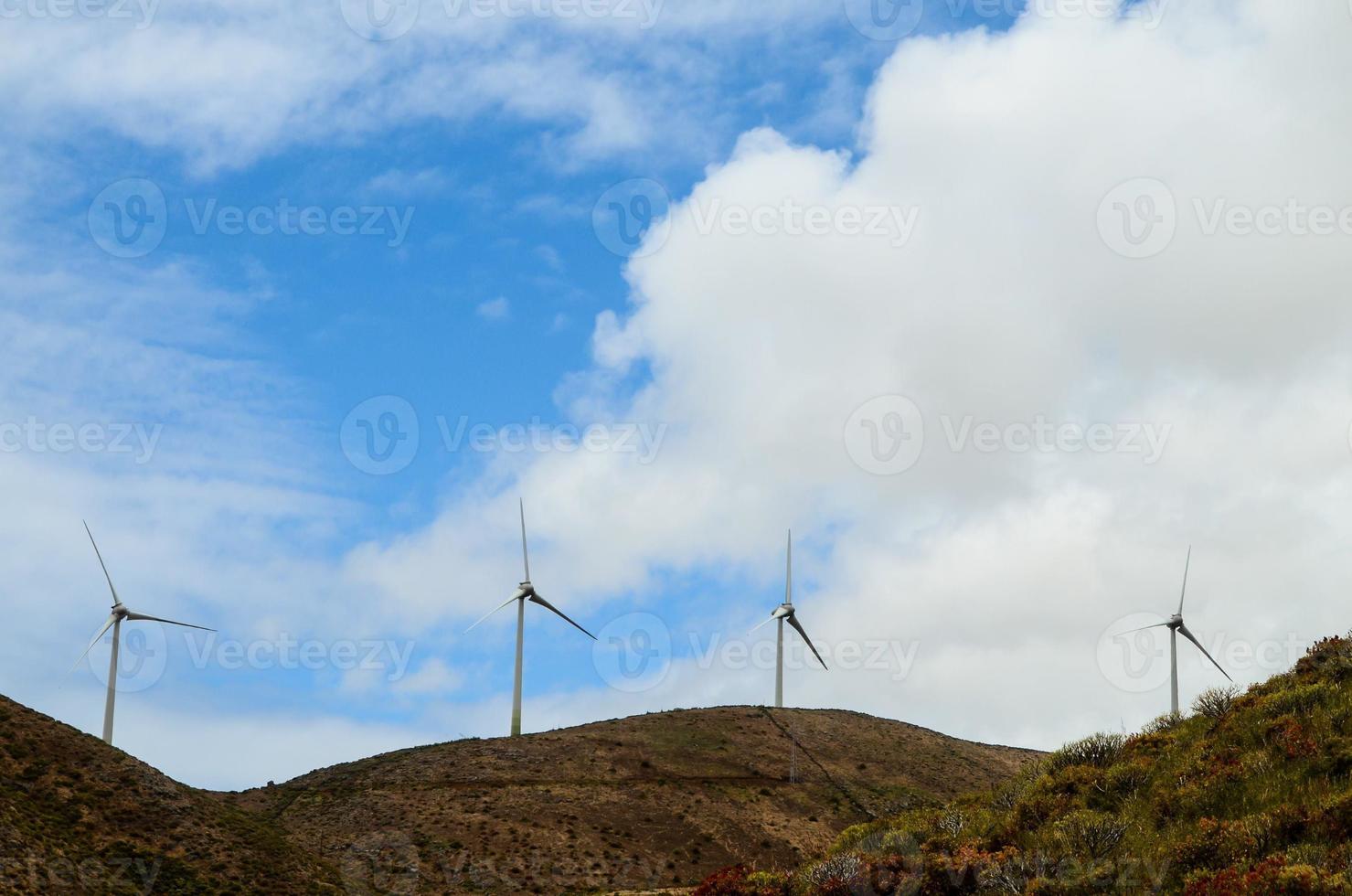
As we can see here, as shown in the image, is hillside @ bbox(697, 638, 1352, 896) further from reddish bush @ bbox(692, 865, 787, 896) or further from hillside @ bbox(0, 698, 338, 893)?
hillside @ bbox(0, 698, 338, 893)

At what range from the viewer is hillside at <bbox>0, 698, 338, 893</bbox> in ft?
206

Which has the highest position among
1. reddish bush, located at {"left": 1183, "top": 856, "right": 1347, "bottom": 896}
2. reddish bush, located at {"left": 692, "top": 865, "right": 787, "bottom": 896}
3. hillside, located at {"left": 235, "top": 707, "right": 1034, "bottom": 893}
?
hillside, located at {"left": 235, "top": 707, "right": 1034, "bottom": 893}

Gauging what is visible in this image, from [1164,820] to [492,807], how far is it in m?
65.1

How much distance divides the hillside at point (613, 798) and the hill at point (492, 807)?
20cm

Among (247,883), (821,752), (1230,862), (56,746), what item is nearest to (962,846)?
(1230,862)

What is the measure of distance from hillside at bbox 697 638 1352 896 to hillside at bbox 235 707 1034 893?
4056cm

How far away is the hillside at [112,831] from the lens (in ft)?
206

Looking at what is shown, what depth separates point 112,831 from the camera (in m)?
69.9

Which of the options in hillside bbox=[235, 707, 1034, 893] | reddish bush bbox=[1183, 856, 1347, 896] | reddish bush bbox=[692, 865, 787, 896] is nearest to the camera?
reddish bush bbox=[1183, 856, 1347, 896]

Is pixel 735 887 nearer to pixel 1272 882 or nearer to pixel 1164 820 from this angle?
pixel 1164 820

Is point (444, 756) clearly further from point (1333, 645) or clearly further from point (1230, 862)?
point (1230, 862)

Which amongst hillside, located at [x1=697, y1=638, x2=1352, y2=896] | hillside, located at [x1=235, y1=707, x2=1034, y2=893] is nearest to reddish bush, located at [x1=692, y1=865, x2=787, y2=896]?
hillside, located at [x1=697, y1=638, x2=1352, y2=896]

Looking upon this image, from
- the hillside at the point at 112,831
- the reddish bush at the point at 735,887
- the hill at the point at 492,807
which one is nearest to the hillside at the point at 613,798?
the hill at the point at 492,807

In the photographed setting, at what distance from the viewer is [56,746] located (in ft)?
256
